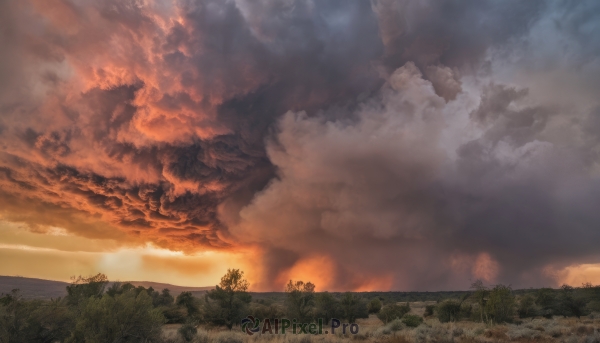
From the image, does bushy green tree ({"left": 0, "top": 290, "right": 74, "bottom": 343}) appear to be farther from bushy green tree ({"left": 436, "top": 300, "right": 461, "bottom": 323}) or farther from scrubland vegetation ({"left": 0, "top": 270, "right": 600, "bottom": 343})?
bushy green tree ({"left": 436, "top": 300, "right": 461, "bottom": 323})

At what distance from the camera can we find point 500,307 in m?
41.1

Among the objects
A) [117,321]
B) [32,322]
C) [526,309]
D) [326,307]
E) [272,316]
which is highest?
[117,321]

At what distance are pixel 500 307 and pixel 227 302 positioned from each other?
30.7m

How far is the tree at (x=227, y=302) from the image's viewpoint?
42938 mm

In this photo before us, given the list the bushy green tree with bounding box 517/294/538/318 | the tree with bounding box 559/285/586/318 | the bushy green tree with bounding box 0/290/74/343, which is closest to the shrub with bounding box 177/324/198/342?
the bushy green tree with bounding box 0/290/74/343

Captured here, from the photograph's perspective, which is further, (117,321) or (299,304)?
(299,304)

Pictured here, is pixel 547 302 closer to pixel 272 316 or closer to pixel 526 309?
pixel 526 309

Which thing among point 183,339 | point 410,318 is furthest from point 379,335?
point 183,339

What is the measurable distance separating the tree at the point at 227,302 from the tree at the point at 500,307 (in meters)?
27.7

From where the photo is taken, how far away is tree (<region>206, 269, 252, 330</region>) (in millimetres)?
42938

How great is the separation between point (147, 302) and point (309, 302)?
31.2 meters

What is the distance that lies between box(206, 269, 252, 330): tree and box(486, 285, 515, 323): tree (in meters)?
27.7

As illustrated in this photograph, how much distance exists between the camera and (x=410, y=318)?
126 feet

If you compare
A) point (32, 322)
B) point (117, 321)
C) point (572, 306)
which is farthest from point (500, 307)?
point (32, 322)
